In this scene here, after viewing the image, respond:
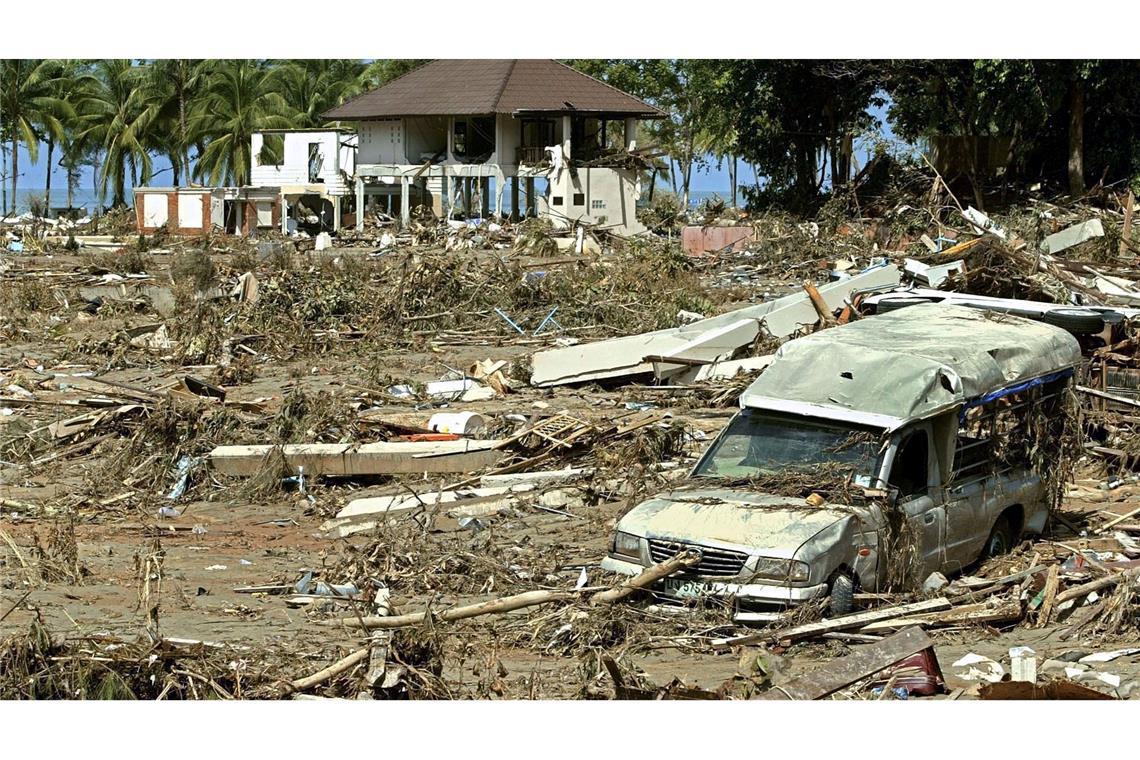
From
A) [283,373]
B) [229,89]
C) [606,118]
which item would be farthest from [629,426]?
[229,89]

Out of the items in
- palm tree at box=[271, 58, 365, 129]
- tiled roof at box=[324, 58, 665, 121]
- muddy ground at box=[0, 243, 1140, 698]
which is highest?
palm tree at box=[271, 58, 365, 129]

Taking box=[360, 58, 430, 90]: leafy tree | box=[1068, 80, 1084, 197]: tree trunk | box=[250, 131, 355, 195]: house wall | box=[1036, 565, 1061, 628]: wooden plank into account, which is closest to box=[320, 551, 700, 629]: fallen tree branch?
box=[1036, 565, 1061, 628]: wooden plank

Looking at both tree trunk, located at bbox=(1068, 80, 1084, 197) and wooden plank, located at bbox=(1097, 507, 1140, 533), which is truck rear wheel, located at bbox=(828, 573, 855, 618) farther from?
tree trunk, located at bbox=(1068, 80, 1084, 197)

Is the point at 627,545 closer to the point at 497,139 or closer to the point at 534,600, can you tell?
the point at 534,600

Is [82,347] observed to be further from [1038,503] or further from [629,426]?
[1038,503]

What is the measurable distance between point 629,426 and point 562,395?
3.59 metres

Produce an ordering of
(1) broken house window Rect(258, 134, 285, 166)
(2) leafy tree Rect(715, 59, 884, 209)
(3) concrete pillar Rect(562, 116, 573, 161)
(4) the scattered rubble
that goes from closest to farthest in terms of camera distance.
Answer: (4) the scattered rubble → (2) leafy tree Rect(715, 59, 884, 209) → (3) concrete pillar Rect(562, 116, 573, 161) → (1) broken house window Rect(258, 134, 285, 166)

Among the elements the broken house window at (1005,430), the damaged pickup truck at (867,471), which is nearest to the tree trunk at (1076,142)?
the broken house window at (1005,430)

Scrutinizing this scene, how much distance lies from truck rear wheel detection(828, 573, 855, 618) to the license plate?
838 millimetres

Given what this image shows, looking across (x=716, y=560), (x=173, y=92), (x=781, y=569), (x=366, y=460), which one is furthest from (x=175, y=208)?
(x=781, y=569)

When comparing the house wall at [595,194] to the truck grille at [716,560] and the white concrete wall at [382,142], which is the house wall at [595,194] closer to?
the white concrete wall at [382,142]

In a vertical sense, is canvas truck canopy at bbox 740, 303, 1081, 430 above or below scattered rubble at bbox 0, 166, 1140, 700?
above

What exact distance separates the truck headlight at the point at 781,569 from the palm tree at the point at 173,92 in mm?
57477

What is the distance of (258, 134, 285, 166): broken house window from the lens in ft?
194
